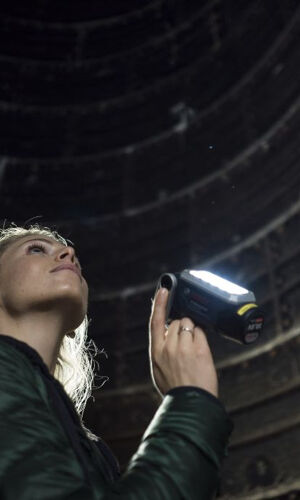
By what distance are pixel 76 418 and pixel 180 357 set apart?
30 cm

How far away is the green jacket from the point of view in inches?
38.4

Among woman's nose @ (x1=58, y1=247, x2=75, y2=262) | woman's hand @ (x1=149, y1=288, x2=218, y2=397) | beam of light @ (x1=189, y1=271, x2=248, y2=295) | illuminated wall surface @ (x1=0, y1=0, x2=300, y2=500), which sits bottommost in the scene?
woman's hand @ (x1=149, y1=288, x2=218, y2=397)

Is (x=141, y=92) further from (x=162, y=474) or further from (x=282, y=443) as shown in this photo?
(x=162, y=474)

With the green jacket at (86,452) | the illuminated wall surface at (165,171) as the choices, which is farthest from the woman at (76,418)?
the illuminated wall surface at (165,171)

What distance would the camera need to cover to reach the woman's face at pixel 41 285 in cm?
159

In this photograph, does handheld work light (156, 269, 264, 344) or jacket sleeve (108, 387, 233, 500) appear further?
handheld work light (156, 269, 264, 344)

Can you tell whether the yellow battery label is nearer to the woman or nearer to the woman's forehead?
the woman

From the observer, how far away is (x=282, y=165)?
8656 millimetres

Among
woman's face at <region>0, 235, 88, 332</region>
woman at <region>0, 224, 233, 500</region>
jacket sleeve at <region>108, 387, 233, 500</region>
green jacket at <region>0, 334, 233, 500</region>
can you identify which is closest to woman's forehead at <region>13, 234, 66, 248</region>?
woman's face at <region>0, 235, 88, 332</region>

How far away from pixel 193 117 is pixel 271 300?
15.3ft

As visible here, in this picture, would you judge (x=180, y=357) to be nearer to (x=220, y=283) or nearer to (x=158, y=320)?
(x=158, y=320)

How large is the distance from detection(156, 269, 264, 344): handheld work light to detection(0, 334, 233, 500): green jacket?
0.26 metres

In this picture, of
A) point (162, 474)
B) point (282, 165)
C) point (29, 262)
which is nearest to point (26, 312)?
point (29, 262)

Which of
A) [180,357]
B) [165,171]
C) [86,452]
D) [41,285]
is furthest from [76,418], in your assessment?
[165,171]
